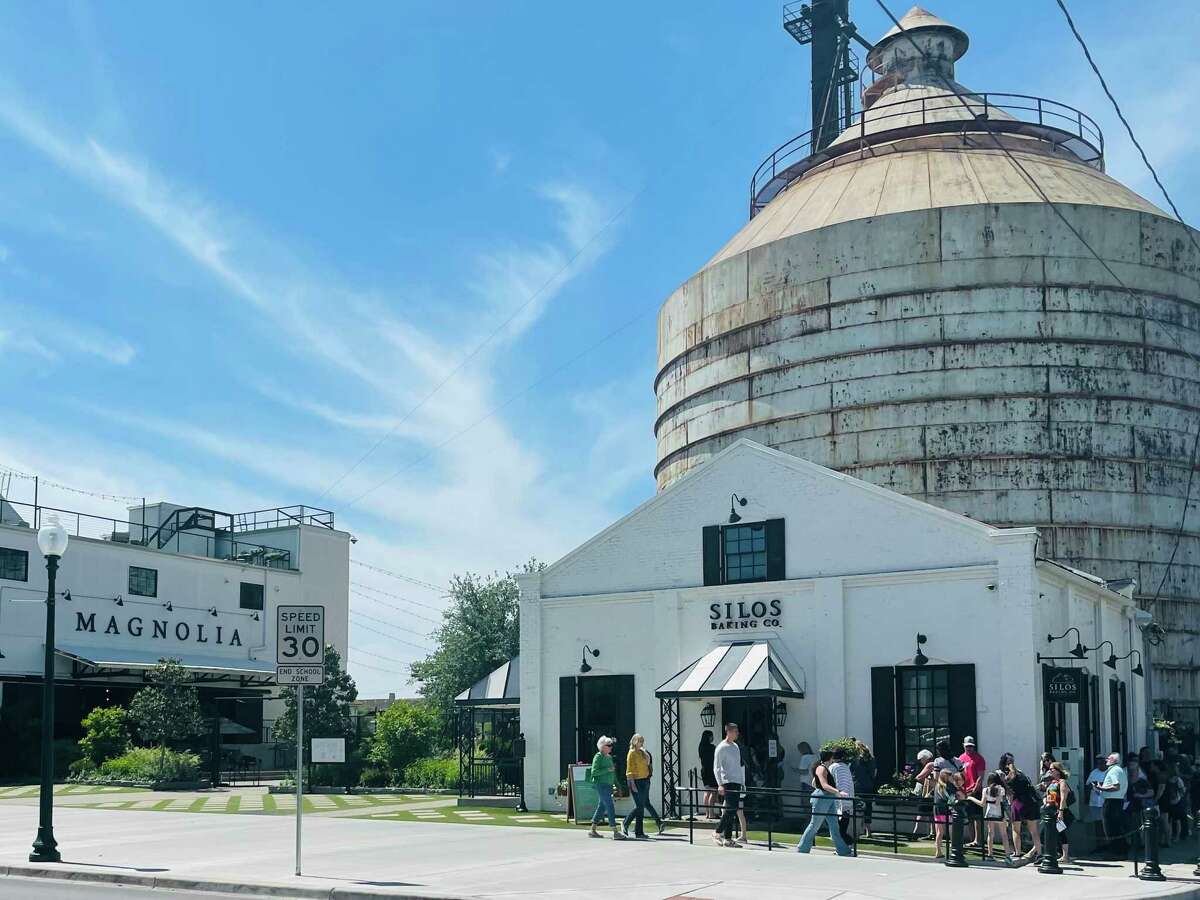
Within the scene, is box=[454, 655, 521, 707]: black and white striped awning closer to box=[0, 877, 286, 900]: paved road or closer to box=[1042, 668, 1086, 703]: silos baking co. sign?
box=[1042, 668, 1086, 703]: silos baking co. sign

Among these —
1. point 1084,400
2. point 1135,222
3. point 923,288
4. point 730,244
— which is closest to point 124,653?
point 730,244

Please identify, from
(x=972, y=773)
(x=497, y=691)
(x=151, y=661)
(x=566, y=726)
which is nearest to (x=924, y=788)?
(x=972, y=773)

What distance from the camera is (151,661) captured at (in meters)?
51.3

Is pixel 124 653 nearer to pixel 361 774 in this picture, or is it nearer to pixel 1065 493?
pixel 361 774

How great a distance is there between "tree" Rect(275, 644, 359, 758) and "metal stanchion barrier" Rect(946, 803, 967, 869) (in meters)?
26.8

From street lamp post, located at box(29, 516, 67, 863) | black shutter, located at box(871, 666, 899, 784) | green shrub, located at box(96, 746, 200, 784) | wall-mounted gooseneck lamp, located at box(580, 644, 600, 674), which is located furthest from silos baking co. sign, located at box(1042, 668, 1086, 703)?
green shrub, located at box(96, 746, 200, 784)

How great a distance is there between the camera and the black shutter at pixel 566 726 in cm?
2819

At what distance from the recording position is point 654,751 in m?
26.9

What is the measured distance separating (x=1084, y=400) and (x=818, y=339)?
827 centimetres

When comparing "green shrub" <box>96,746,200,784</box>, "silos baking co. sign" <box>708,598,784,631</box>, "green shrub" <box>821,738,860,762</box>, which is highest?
"silos baking co. sign" <box>708,598,784,631</box>

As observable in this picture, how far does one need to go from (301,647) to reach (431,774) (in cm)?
→ 2185

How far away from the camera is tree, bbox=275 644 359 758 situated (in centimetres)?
4262

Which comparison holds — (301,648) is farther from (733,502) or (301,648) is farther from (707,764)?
(733,502)

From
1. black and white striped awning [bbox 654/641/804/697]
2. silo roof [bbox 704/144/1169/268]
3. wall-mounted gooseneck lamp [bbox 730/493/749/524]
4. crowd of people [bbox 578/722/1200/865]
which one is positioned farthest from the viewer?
silo roof [bbox 704/144/1169/268]
